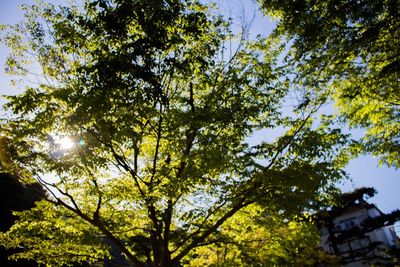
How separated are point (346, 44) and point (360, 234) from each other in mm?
26470

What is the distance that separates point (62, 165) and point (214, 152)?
4.44 m

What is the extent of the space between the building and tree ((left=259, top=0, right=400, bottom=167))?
1720 cm

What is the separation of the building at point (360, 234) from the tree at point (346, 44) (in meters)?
17.2

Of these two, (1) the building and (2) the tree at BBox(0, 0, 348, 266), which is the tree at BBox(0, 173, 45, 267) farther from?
(1) the building

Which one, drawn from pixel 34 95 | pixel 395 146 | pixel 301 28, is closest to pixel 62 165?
pixel 34 95

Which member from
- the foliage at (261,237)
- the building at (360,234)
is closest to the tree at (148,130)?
the foliage at (261,237)

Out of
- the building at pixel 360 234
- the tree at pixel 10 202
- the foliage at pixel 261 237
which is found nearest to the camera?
the foliage at pixel 261 237

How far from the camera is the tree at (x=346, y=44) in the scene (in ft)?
25.8

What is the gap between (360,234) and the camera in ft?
95.5

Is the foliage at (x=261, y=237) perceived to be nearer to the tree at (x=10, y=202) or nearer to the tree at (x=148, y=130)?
the tree at (x=148, y=130)

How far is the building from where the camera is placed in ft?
91.7

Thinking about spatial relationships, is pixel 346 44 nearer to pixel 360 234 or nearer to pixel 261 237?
pixel 261 237

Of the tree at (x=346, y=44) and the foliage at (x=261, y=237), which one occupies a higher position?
the tree at (x=346, y=44)

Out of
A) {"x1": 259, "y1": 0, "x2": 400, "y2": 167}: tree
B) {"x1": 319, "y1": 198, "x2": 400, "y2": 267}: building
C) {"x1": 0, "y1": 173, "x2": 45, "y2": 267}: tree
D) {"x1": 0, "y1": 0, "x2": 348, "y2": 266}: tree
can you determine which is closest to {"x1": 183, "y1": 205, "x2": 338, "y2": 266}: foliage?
{"x1": 0, "y1": 0, "x2": 348, "y2": 266}: tree
